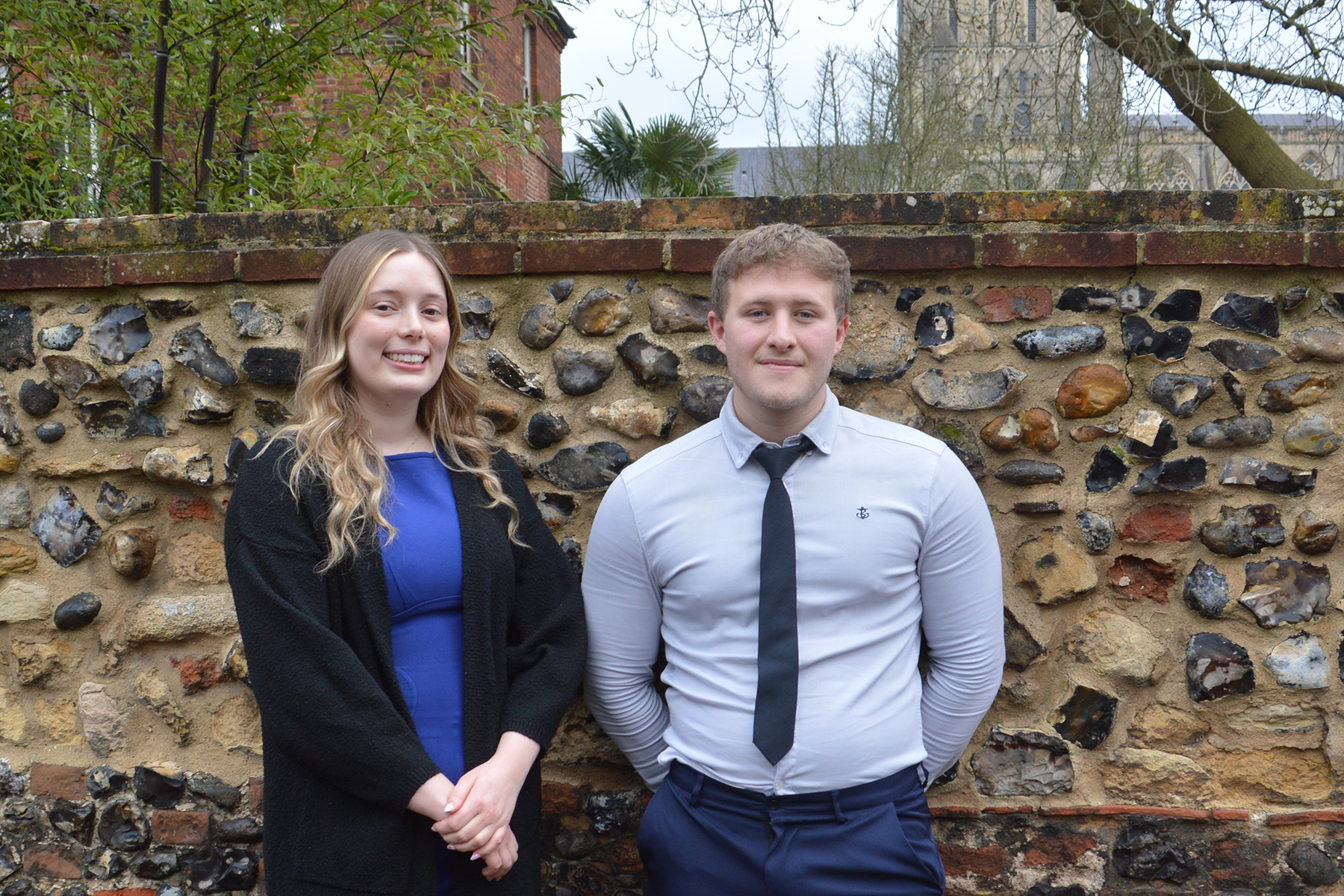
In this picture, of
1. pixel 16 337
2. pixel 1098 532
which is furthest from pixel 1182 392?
pixel 16 337

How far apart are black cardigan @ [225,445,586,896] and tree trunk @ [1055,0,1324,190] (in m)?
4.58

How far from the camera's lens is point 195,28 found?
319cm

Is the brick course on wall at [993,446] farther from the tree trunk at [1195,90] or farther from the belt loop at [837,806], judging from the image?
the tree trunk at [1195,90]

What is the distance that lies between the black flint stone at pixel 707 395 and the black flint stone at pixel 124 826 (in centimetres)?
177

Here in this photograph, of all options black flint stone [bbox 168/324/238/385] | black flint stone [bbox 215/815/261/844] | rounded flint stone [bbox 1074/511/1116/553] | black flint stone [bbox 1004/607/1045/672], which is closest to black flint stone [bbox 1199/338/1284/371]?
rounded flint stone [bbox 1074/511/1116/553]

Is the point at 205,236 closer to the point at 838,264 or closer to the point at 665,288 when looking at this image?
the point at 665,288

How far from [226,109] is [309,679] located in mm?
3018

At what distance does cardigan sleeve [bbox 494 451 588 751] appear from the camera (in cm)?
174

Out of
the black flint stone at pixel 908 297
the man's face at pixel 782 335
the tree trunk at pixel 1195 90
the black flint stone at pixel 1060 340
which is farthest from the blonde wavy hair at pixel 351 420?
the tree trunk at pixel 1195 90

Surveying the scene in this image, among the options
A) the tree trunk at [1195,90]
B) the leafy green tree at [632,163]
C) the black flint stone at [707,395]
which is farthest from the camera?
the leafy green tree at [632,163]

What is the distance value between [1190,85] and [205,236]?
494 centimetres

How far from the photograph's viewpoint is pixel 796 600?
5.63 ft

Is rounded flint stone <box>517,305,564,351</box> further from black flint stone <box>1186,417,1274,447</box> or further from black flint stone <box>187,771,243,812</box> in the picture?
black flint stone <box>1186,417,1274,447</box>

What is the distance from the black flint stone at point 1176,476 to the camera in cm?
218
